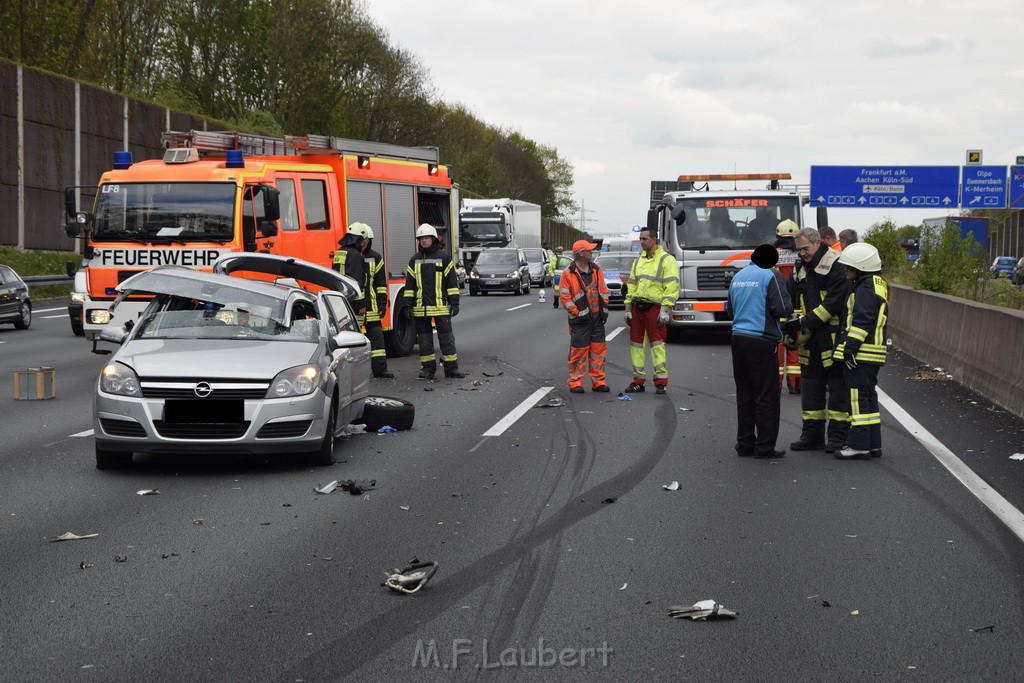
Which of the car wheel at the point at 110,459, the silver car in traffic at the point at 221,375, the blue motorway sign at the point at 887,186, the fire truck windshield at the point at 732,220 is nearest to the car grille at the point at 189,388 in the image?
the silver car in traffic at the point at 221,375

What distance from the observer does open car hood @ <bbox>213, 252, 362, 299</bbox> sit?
12.6 meters

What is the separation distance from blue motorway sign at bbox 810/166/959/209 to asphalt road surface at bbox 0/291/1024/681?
35212 millimetres

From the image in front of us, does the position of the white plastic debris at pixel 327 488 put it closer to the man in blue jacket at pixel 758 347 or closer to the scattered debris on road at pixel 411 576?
the scattered debris on road at pixel 411 576

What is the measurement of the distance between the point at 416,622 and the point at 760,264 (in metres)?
5.83

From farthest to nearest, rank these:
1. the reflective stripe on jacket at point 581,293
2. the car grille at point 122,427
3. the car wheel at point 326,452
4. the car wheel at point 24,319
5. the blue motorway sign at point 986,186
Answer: the blue motorway sign at point 986,186
the car wheel at point 24,319
the reflective stripe on jacket at point 581,293
the car wheel at point 326,452
the car grille at point 122,427

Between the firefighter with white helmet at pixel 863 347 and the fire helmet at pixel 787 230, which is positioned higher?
the fire helmet at pixel 787 230

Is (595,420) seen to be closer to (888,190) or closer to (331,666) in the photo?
(331,666)

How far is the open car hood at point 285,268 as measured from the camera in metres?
12.6

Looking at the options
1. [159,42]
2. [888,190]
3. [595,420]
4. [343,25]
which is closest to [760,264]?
[595,420]

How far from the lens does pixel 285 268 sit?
12648 mm

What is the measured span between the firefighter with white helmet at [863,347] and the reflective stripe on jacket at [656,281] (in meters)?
4.65

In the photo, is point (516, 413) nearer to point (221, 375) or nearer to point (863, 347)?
point (863, 347)

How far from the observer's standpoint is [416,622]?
18.5ft

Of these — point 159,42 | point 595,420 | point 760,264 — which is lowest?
point 595,420
